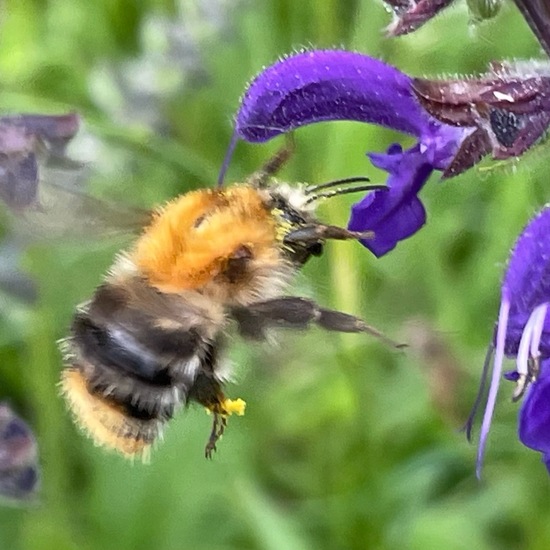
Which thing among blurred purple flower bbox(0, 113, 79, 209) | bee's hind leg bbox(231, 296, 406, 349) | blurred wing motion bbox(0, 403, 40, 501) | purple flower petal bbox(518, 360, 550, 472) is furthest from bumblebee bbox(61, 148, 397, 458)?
blurred wing motion bbox(0, 403, 40, 501)

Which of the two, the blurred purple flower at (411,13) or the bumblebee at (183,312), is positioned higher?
the blurred purple flower at (411,13)

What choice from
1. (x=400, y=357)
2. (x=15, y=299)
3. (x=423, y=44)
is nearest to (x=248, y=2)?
(x=423, y=44)

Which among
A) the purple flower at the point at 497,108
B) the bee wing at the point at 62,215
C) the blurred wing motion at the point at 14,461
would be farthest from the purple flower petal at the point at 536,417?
the blurred wing motion at the point at 14,461

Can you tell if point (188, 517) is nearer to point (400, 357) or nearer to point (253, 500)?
point (253, 500)

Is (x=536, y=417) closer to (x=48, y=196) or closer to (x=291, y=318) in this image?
(x=291, y=318)

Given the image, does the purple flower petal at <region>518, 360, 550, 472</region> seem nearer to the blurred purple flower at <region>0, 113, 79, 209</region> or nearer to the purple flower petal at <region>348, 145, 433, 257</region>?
the purple flower petal at <region>348, 145, 433, 257</region>

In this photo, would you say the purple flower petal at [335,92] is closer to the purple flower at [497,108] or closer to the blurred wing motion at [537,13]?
the purple flower at [497,108]
